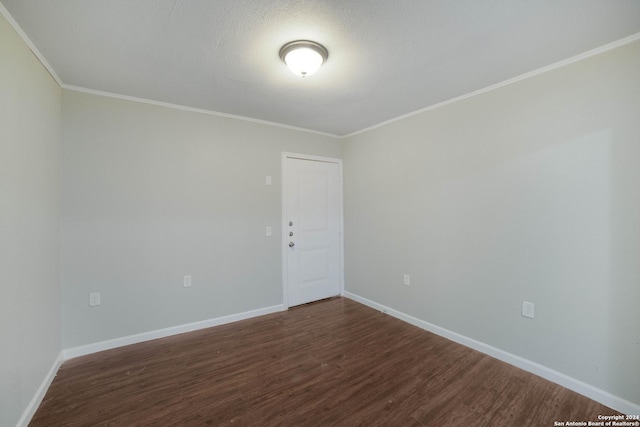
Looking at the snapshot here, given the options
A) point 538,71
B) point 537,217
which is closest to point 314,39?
point 538,71

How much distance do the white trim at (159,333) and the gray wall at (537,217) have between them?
1.79 m

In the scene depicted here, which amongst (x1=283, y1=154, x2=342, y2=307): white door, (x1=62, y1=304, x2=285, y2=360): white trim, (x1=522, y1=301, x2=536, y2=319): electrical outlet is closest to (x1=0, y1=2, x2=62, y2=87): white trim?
(x1=283, y1=154, x2=342, y2=307): white door

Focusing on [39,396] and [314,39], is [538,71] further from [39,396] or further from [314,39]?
[39,396]

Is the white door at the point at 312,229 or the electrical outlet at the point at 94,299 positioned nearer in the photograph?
the electrical outlet at the point at 94,299

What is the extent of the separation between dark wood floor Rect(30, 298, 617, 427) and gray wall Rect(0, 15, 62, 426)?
14.7 inches

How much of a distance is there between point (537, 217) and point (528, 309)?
0.76m

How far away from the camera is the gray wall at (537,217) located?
1.77 metres

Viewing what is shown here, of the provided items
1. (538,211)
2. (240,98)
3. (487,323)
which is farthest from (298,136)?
(487,323)

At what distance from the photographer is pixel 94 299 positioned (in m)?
2.46

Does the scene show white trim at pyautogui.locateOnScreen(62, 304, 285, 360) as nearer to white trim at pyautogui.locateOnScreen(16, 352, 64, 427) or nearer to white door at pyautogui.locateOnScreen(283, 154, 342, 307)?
white trim at pyautogui.locateOnScreen(16, 352, 64, 427)

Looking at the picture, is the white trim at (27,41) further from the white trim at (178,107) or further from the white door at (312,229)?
the white door at (312,229)

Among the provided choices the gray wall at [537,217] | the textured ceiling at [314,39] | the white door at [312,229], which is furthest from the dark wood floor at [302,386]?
the textured ceiling at [314,39]

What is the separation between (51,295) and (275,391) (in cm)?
195

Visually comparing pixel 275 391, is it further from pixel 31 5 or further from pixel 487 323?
pixel 31 5
